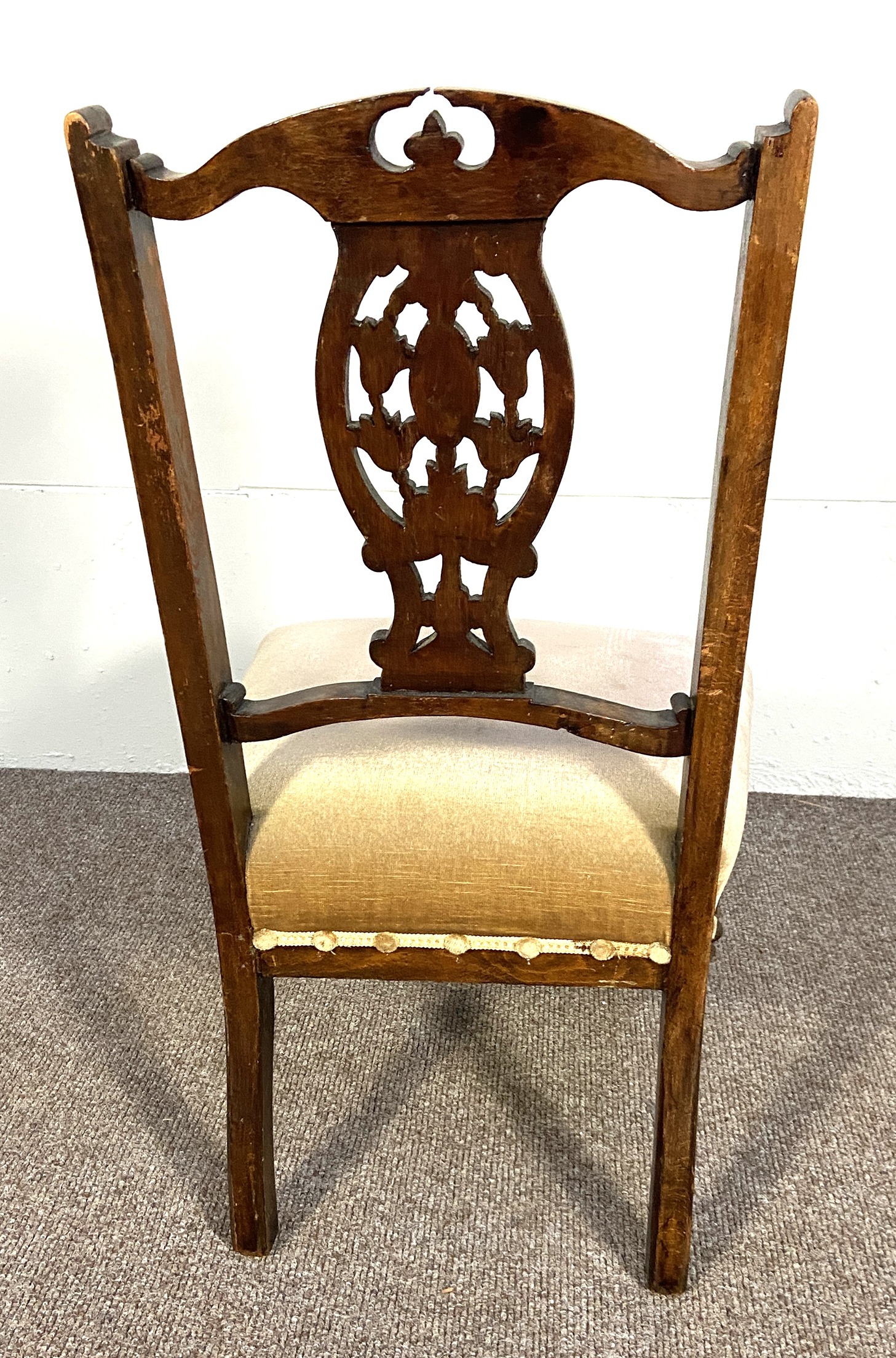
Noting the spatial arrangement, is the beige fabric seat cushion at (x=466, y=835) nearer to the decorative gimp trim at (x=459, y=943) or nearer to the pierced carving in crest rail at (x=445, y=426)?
the decorative gimp trim at (x=459, y=943)

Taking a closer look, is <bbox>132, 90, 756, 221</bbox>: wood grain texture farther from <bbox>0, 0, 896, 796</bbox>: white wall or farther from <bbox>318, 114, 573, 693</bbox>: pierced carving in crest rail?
<bbox>0, 0, 896, 796</bbox>: white wall

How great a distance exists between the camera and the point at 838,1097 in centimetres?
166

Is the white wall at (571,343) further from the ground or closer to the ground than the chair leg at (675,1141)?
further from the ground

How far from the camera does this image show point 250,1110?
1372 mm

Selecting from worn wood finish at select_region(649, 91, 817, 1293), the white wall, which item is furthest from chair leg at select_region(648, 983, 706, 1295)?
the white wall

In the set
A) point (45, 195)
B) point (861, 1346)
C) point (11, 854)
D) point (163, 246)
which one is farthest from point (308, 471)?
point (861, 1346)

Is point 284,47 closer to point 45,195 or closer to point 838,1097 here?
point 45,195

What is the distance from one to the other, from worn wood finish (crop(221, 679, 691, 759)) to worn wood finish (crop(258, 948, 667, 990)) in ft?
0.84

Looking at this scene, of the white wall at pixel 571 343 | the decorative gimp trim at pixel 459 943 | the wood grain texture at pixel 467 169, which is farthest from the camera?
the white wall at pixel 571 343

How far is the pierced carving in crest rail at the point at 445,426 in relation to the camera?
925 millimetres

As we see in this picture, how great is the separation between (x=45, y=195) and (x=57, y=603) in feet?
2.40

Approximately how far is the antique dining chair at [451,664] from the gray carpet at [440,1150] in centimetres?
9

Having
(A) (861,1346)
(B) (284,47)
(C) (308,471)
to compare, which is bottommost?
(A) (861,1346)

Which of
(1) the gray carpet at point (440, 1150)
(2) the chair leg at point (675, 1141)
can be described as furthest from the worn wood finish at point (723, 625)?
(1) the gray carpet at point (440, 1150)
